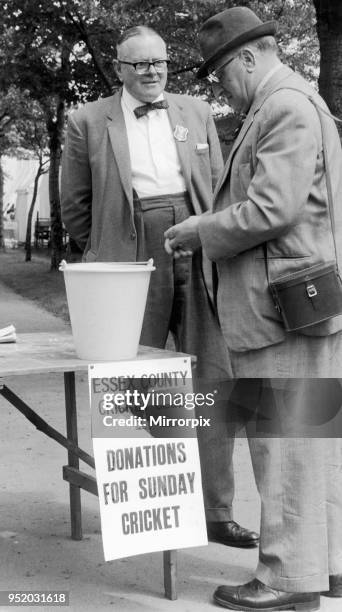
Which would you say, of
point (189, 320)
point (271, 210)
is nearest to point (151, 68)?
point (189, 320)

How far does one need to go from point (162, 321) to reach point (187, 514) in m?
0.96

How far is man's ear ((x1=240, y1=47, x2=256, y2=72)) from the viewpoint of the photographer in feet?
10.6

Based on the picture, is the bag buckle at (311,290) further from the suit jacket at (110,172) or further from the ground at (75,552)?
the ground at (75,552)

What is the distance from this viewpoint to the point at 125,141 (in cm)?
406

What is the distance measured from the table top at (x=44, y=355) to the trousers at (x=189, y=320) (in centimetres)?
39

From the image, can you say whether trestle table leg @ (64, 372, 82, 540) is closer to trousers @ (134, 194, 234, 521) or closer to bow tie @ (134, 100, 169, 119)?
trousers @ (134, 194, 234, 521)

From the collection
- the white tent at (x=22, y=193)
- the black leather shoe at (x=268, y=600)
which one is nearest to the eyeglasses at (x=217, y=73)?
the black leather shoe at (x=268, y=600)

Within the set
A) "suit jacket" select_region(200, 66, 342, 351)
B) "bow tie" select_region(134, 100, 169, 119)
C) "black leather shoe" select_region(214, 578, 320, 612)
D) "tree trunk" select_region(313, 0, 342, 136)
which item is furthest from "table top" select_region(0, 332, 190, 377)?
"tree trunk" select_region(313, 0, 342, 136)

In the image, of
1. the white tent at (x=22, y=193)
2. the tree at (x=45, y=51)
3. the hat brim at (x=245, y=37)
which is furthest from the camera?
the white tent at (x=22, y=193)

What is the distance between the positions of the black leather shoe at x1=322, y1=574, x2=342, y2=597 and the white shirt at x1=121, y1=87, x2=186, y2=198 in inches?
66.5

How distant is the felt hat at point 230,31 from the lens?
322 centimetres

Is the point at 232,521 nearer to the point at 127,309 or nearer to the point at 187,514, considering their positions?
the point at 187,514

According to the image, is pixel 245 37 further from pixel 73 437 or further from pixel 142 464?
pixel 73 437

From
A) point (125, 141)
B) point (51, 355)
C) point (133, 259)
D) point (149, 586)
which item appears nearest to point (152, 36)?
point (125, 141)
